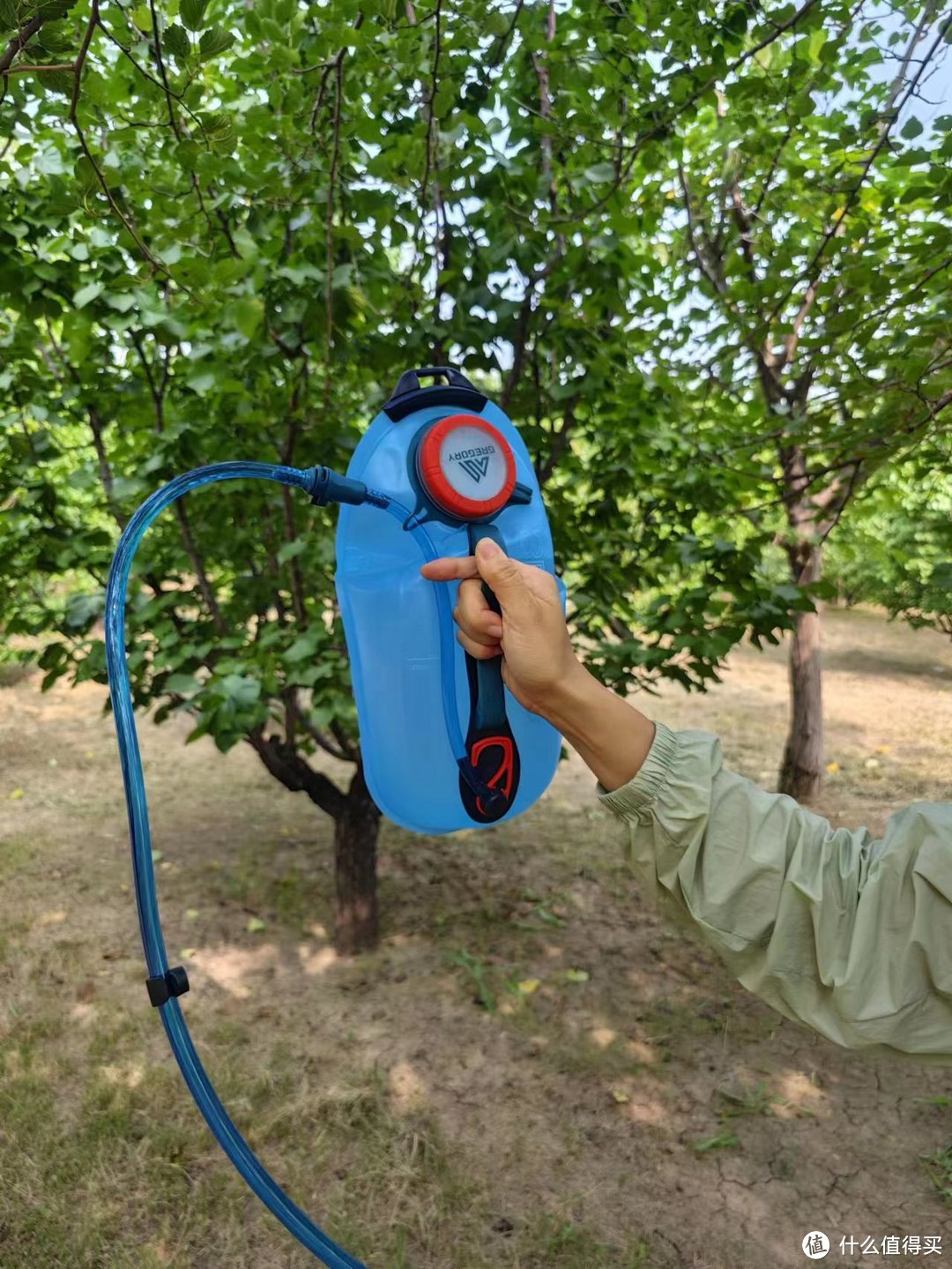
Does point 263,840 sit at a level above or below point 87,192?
below

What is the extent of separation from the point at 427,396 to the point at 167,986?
93 centimetres

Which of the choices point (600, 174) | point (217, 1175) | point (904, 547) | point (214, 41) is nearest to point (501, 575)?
point (214, 41)

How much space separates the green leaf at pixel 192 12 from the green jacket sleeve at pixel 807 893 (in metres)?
1.32

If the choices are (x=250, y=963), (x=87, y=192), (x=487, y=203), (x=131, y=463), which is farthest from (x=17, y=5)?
(x=250, y=963)

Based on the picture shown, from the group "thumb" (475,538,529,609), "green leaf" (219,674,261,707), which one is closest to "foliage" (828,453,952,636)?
"thumb" (475,538,529,609)

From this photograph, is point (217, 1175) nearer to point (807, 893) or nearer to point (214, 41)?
point (807, 893)

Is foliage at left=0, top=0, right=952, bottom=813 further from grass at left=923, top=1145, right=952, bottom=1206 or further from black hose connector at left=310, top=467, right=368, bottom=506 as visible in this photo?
grass at left=923, top=1145, right=952, bottom=1206

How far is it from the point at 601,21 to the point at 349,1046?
3264 mm

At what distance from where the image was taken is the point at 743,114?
277 centimetres

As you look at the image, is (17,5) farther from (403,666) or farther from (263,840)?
(263,840)

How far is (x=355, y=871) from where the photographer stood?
364cm

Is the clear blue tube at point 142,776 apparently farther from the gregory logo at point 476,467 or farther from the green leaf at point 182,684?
the green leaf at point 182,684

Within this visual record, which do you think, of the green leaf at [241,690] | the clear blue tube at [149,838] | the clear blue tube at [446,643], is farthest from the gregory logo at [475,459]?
the green leaf at [241,690]

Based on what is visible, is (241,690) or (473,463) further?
(241,690)
